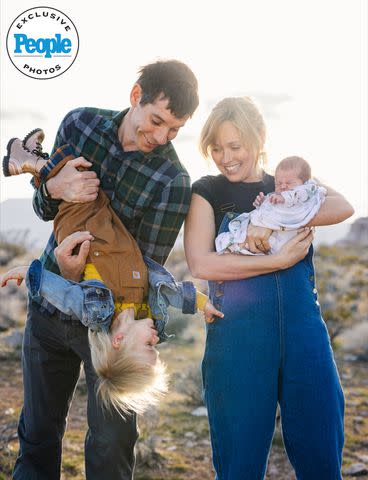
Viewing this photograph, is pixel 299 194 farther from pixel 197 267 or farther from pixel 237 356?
pixel 237 356

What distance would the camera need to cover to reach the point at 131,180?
2.92 meters

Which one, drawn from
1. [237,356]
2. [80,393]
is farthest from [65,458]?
[237,356]

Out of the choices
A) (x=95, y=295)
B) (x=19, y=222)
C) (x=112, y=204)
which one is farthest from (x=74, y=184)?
(x=19, y=222)

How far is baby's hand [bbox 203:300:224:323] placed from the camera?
2650 millimetres

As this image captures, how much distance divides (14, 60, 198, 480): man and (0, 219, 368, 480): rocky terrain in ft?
4.85

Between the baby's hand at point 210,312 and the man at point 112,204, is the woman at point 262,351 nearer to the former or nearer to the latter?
the baby's hand at point 210,312

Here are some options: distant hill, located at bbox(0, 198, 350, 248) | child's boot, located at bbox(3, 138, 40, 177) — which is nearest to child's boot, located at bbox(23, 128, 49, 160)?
child's boot, located at bbox(3, 138, 40, 177)

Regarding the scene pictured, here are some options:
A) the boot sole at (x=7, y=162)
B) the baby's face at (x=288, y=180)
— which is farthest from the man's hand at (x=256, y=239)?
the boot sole at (x=7, y=162)

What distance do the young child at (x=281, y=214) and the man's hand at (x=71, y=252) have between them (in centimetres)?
60

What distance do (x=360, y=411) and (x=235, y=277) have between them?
398cm

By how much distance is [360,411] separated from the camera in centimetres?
597

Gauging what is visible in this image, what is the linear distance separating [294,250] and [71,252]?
1007 millimetres

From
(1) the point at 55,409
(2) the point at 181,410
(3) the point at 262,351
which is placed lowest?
(2) the point at 181,410

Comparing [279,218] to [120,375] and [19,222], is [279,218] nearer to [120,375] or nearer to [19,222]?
[120,375]
